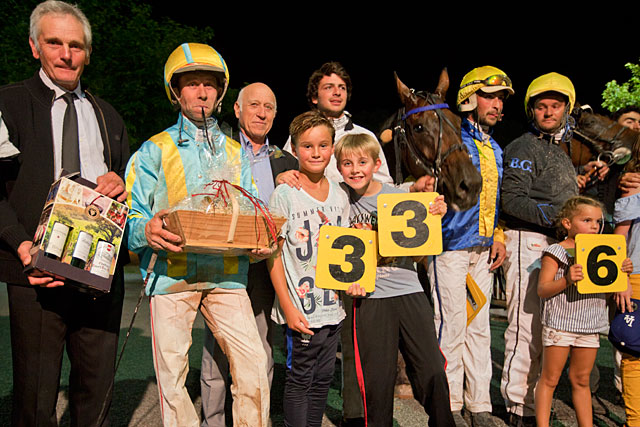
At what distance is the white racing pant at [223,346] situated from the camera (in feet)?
7.84

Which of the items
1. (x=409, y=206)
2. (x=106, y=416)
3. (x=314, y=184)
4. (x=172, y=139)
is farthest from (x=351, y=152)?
(x=106, y=416)

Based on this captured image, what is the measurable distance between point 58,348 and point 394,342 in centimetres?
166

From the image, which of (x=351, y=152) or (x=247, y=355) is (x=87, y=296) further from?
(x=351, y=152)

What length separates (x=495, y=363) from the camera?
5246 millimetres

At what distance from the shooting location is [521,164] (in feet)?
12.3

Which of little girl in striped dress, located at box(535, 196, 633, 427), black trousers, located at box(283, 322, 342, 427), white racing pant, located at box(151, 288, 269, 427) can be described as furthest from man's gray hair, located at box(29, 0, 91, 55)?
little girl in striped dress, located at box(535, 196, 633, 427)

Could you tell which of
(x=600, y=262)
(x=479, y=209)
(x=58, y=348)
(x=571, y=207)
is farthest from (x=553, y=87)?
(x=58, y=348)

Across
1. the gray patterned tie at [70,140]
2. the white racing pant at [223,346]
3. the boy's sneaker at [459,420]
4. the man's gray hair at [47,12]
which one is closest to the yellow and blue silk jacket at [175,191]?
the white racing pant at [223,346]

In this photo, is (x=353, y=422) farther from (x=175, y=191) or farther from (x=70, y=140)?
(x=70, y=140)

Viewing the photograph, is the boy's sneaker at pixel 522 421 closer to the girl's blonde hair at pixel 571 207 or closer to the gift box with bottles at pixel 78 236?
the girl's blonde hair at pixel 571 207

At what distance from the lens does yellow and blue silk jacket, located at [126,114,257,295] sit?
248cm

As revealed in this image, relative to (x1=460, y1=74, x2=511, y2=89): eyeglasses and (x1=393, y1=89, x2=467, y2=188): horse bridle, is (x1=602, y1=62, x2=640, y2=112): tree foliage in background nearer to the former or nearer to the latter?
(x1=460, y1=74, x2=511, y2=89): eyeglasses

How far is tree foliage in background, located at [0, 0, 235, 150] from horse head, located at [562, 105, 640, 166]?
9619 mm

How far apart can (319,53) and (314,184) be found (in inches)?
406
